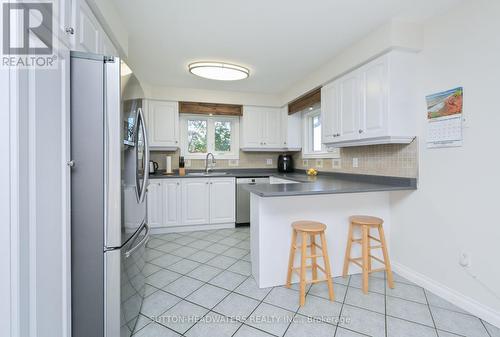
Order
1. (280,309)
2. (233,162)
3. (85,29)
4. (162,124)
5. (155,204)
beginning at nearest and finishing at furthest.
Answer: (85,29) → (280,309) → (155,204) → (162,124) → (233,162)

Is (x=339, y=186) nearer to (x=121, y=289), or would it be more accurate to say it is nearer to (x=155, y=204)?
(x=121, y=289)

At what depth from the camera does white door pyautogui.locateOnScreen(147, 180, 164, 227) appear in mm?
3477

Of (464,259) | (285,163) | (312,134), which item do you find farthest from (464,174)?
(285,163)

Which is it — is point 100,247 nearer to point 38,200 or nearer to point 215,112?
point 38,200

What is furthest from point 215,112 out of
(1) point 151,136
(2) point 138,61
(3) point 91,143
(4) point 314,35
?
(3) point 91,143

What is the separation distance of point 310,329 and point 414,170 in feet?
5.33

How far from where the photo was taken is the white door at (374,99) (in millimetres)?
2106

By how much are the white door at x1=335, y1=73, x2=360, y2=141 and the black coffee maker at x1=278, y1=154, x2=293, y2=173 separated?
1.65 m

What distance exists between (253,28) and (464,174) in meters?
2.10

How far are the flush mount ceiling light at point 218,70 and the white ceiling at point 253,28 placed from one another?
8 cm

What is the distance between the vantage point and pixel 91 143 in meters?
1.23

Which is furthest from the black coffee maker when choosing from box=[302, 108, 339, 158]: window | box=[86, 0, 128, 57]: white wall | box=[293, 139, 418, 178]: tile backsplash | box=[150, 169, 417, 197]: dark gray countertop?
box=[86, 0, 128, 57]: white wall

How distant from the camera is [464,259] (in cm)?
178

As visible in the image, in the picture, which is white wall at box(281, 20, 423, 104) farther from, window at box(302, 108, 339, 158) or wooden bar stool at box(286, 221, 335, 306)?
wooden bar stool at box(286, 221, 335, 306)
